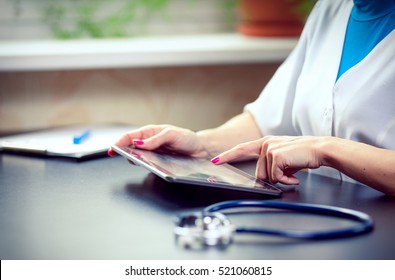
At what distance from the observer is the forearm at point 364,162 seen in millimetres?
1107

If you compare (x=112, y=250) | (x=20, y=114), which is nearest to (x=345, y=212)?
(x=112, y=250)

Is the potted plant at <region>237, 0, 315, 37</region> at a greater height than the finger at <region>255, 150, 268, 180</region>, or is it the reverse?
the potted plant at <region>237, 0, 315, 37</region>

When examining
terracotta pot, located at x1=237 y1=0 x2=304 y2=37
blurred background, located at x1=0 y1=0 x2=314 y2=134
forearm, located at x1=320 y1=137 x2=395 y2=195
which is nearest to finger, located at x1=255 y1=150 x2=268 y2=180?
forearm, located at x1=320 y1=137 x2=395 y2=195

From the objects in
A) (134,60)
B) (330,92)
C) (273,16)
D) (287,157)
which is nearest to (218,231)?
(287,157)

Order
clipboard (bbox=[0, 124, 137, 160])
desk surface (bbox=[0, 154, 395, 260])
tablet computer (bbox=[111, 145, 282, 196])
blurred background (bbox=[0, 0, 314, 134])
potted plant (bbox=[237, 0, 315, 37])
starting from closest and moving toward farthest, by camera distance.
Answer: desk surface (bbox=[0, 154, 395, 260])
tablet computer (bbox=[111, 145, 282, 196])
clipboard (bbox=[0, 124, 137, 160])
blurred background (bbox=[0, 0, 314, 134])
potted plant (bbox=[237, 0, 315, 37])

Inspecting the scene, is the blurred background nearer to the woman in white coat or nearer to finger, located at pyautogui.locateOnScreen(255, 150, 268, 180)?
the woman in white coat

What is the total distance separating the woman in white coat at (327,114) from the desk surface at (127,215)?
0.06 meters

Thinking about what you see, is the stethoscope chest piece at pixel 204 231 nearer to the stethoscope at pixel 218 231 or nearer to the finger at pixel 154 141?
the stethoscope at pixel 218 231

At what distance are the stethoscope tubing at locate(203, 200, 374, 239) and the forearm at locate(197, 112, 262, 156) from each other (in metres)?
0.47

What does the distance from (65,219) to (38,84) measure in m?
1.10

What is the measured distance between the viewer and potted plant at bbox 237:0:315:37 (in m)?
2.18

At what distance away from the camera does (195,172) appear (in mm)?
1140

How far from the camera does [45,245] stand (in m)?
0.89

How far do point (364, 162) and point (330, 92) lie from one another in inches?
11.4
